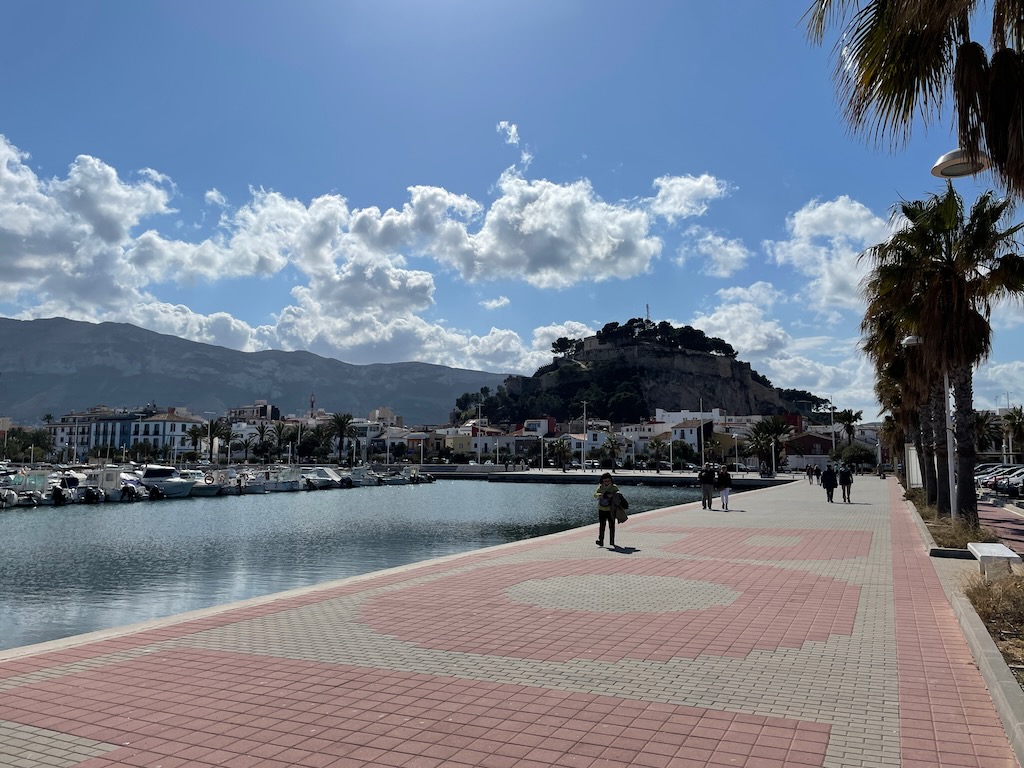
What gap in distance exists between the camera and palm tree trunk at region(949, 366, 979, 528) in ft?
52.4

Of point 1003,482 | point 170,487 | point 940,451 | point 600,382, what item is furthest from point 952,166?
point 600,382

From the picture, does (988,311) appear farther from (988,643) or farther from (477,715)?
(477,715)

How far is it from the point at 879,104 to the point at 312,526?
28.4m

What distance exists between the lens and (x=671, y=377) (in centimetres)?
17375

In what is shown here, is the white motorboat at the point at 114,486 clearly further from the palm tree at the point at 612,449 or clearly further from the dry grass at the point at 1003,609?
the palm tree at the point at 612,449

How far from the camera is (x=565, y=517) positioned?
3456 cm

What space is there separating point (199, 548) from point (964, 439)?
21.2 meters

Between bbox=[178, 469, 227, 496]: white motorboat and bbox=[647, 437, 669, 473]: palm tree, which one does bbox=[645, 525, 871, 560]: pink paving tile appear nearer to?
bbox=[178, 469, 227, 496]: white motorboat

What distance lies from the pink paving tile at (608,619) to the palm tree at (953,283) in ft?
22.0

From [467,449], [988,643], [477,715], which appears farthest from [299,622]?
[467,449]

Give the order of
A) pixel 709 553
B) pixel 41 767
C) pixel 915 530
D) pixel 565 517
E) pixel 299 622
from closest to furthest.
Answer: pixel 41 767
pixel 299 622
pixel 709 553
pixel 915 530
pixel 565 517

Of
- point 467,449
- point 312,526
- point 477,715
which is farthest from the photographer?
point 467,449

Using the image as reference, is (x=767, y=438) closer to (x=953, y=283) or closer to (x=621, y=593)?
(x=953, y=283)

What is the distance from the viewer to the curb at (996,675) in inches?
180
